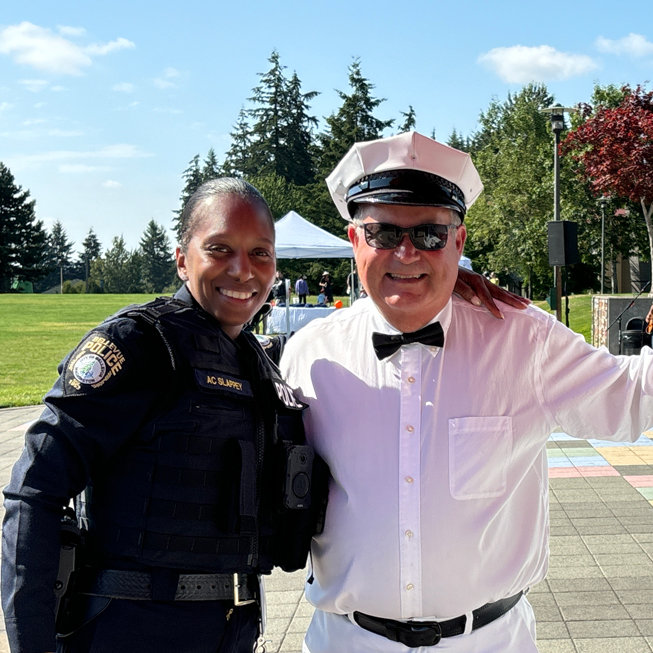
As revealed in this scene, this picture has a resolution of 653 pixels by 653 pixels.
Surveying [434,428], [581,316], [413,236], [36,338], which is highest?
[413,236]

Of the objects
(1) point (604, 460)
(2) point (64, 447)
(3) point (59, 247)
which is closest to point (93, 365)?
(2) point (64, 447)

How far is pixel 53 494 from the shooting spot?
5.56 ft

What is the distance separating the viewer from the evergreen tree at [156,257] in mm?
102562

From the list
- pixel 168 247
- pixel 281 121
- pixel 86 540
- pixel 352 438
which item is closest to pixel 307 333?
pixel 352 438

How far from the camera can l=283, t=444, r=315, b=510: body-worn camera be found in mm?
1925

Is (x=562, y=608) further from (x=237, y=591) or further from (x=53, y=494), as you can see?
(x=53, y=494)

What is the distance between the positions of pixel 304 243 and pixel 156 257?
90937mm

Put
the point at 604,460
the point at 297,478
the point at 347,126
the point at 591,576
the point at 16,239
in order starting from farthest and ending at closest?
the point at 16,239 → the point at 347,126 → the point at 604,460 → the point at 591,576 → the point at 297,478

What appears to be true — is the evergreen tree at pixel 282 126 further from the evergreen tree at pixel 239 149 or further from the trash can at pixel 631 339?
the trash can at pixel 631 339

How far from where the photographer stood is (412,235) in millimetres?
2049

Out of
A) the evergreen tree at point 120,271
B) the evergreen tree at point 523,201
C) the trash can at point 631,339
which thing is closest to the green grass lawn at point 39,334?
the evergreen tree at point 523,201

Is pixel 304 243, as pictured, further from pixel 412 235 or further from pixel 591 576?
pixel 412 235

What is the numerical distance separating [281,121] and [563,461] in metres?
63.2

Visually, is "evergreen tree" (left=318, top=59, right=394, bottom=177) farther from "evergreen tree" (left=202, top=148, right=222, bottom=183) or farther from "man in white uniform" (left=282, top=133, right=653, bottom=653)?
"man in white uniform" (left=282, top=133, right=653, bottom=653)
